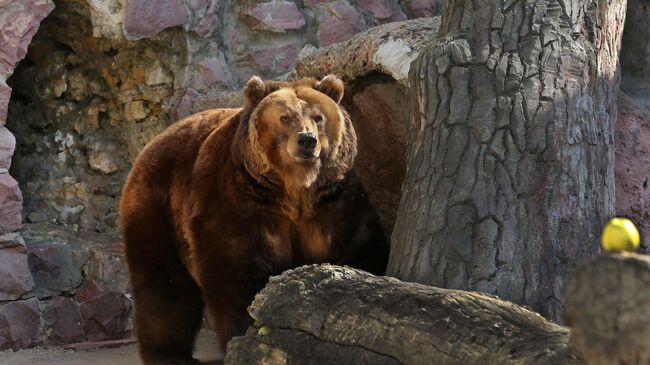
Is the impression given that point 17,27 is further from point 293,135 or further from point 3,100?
point 293,135

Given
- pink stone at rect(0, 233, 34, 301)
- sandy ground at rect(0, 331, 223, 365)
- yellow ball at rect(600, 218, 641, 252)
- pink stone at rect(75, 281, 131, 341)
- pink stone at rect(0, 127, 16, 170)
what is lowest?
sandy ground at rect(0, 331, 223, 365)

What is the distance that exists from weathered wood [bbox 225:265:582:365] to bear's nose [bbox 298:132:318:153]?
883 millimetres

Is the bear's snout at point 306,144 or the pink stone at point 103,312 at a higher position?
the bear's snout at point 306,144

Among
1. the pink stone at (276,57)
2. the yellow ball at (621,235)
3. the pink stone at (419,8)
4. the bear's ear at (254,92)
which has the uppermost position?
the pink stone at (419,8)

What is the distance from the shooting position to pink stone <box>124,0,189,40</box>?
6980 millimetres

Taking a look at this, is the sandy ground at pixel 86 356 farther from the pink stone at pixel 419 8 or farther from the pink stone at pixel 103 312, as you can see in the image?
the pink stone at pixel 419 8

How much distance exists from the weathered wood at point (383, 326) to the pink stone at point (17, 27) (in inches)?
129

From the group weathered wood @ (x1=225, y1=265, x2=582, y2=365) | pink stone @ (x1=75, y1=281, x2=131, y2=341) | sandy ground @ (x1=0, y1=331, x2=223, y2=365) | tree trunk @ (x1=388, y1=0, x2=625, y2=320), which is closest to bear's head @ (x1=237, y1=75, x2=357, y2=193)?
tree trunk @ (x1=388, y1=0, x2=625, y2=320)

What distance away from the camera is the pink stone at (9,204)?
664 cm

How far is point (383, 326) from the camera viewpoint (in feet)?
12.1

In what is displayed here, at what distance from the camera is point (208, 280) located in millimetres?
5043

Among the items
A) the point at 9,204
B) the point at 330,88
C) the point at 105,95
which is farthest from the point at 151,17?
the point at 330,88

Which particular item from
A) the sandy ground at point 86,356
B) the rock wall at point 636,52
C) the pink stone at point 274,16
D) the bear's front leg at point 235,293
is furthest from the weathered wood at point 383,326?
the pink stone at point 274,16

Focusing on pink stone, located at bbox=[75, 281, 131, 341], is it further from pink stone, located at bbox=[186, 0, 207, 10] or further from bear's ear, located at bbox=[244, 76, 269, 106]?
bear's ear, located at bbox=[244, 76, 269, 106]
